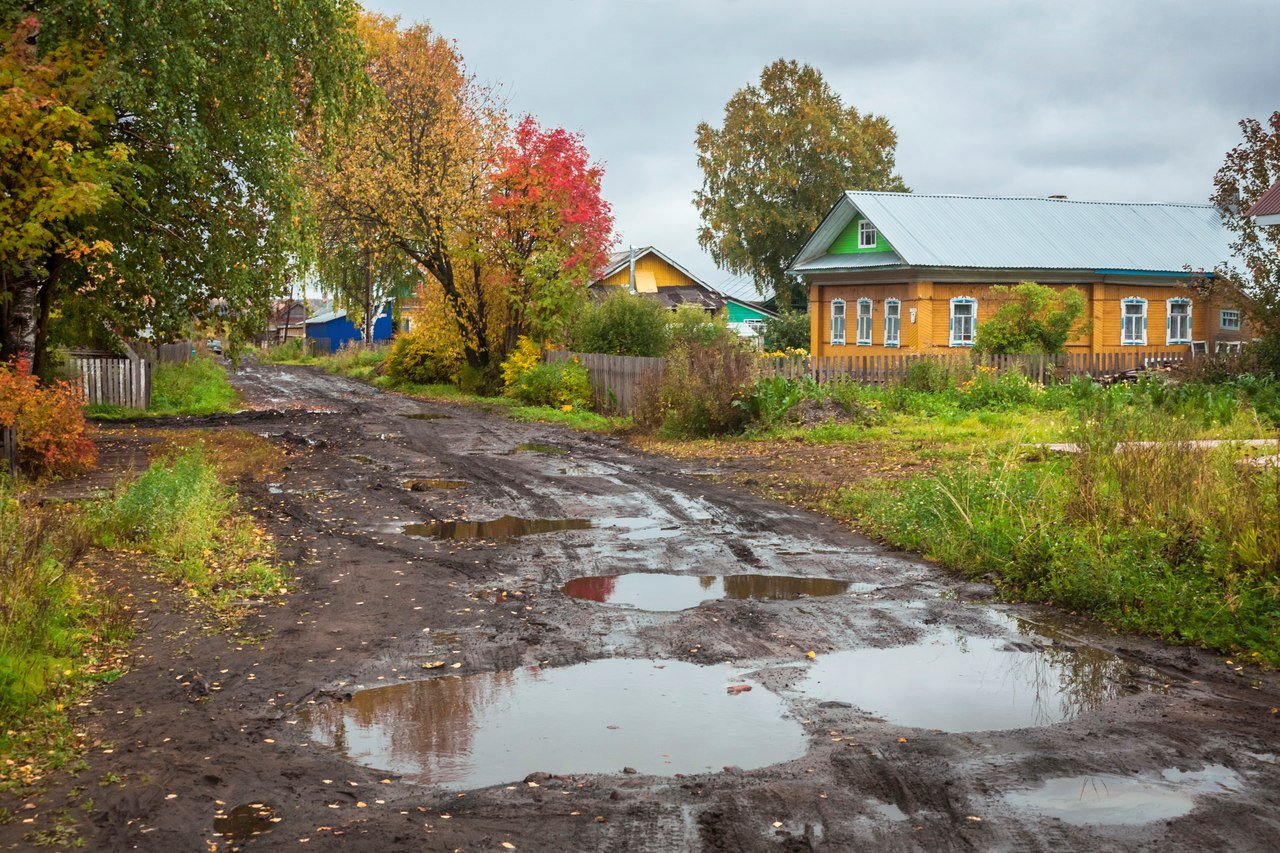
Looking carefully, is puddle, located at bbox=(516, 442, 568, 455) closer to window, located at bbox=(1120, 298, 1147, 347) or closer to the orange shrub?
the orange shrub

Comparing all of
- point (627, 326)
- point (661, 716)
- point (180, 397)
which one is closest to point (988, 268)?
point (627, 326)

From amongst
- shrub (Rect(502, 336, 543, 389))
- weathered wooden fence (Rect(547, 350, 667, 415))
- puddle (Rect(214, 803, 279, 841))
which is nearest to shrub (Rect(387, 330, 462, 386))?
shrub (Rect(502, 336, 543, 389))

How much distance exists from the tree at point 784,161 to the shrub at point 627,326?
28022 mm

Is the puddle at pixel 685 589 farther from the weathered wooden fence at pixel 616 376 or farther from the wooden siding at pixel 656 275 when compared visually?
the wooden siding at pixel 656 275

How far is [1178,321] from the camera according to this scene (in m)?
36.9

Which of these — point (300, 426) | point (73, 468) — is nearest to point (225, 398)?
point (300, 426)

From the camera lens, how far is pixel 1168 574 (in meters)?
8.10

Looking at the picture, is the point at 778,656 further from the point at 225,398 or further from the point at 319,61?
the point at 225,398

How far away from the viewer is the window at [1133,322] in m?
35.8

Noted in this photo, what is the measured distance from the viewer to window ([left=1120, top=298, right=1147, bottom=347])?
117ft

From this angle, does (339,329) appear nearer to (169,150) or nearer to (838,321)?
(838,321)

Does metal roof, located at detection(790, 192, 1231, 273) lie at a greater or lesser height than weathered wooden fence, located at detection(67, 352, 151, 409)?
greater

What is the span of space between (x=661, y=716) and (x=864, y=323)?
31592 millimetres

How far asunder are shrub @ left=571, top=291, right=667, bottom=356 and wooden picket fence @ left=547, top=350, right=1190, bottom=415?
1.74ft
